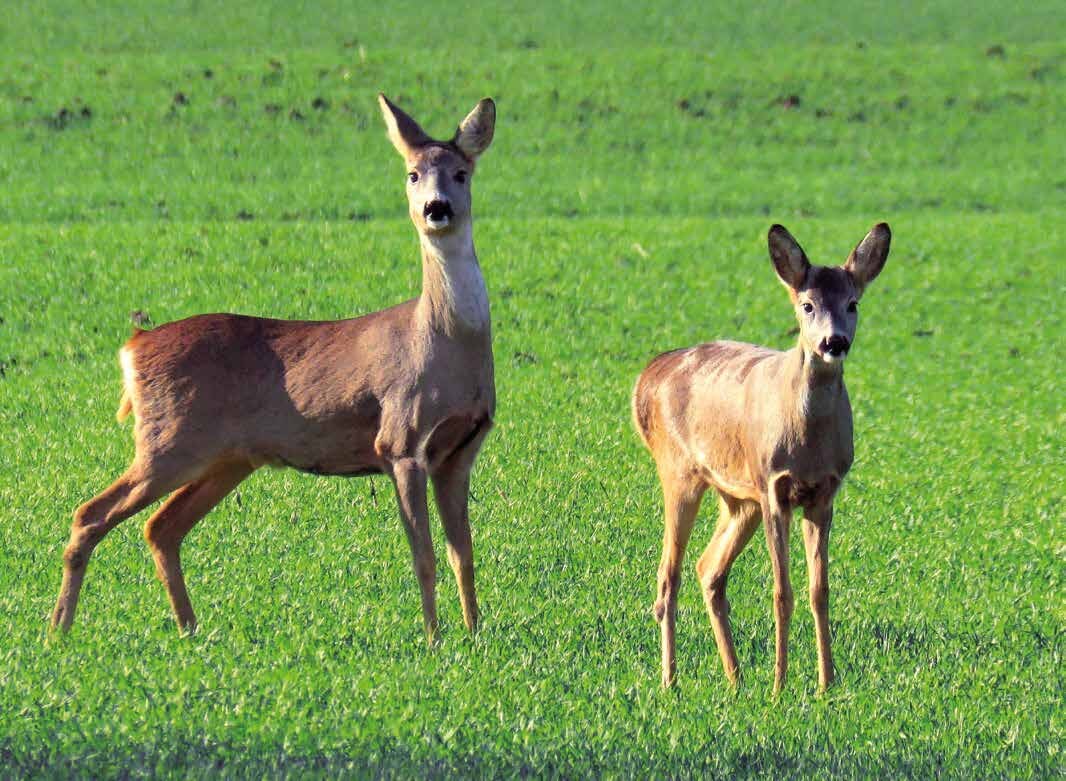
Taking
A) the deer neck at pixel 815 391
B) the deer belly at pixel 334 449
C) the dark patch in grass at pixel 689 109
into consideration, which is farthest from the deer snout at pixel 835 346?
the dark patch in grass at pixel 689 109

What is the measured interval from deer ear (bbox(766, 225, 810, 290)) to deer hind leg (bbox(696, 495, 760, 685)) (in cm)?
125

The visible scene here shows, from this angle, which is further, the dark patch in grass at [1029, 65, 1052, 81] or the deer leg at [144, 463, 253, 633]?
the dark patch in grass at [1029, 65, 1052, 81]

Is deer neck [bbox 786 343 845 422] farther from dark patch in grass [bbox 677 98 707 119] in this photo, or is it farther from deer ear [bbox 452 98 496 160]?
dark patch in grass [bbox 677 98 707 119]

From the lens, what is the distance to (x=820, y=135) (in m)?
30.7

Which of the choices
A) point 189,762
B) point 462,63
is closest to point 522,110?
point 462,63

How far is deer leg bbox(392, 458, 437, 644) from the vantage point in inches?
343

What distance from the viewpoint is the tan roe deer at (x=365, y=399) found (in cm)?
876

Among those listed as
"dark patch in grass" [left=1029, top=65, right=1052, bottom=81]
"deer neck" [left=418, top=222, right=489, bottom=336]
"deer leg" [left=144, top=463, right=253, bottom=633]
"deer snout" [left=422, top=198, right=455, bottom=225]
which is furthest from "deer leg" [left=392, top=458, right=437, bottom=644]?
"dark patch in grass" [left=1029, top=65, right=1052, bottom=81]

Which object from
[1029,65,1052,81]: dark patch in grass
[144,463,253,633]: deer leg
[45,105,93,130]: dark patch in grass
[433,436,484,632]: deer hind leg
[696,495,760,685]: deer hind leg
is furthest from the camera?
[1029,65,1052,81]: dark patch in grass

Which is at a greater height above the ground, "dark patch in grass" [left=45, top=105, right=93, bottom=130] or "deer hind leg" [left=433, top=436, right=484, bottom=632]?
"deer hind leg" [left=433, top=436, right=484, bottom=632]

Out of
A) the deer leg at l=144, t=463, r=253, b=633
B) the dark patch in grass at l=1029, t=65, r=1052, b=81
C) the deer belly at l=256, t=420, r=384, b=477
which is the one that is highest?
the deer belly at l=256, t=420, r=384, b=477

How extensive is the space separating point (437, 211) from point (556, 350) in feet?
34.9

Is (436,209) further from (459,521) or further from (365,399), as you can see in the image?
(459,521)

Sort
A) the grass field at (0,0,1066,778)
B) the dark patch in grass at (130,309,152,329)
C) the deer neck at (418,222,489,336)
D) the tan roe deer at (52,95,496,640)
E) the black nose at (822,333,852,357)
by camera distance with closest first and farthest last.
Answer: the black nose at (822,333,852,357) → the grass field at (0,0,1066,778) → the tan roe deer at (52,95,496,640) → the deer neck at (418,222,489,336) → the dark patch in grass at (130,309,152,329)
